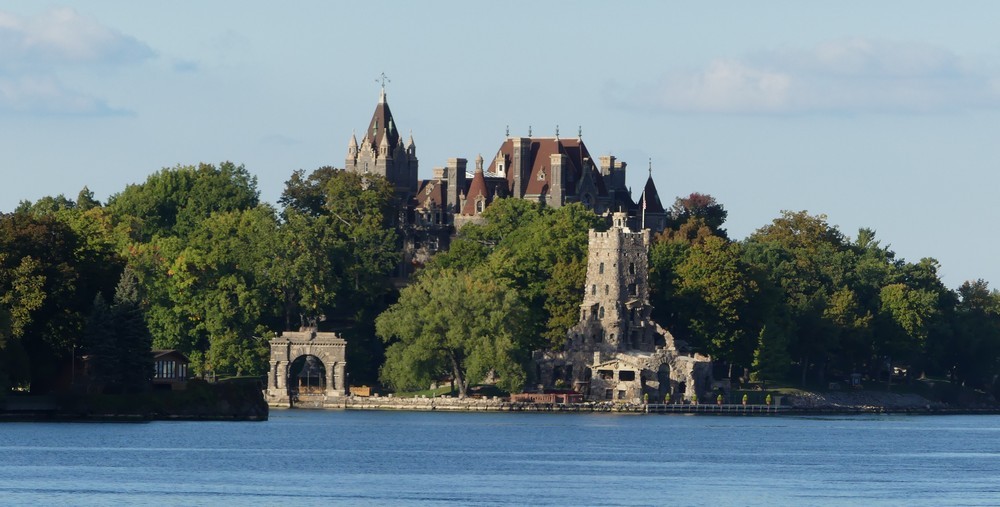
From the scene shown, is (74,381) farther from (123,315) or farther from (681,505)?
(681,505)

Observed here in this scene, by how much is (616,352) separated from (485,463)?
48821 mm

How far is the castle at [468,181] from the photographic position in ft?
563

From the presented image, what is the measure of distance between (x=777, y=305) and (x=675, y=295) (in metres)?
7.58

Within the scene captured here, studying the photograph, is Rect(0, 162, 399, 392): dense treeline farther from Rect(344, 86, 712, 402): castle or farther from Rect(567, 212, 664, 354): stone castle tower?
Rect(567, 212, 664, 354): stone castle tower

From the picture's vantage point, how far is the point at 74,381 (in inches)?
4628

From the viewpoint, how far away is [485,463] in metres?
97.6

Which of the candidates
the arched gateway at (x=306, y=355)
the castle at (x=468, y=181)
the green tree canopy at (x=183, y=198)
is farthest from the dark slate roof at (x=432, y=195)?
the arched gateway at (x=306, y=355)

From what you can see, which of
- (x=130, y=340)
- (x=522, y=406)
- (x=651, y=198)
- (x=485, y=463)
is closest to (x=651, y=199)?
(x=651, y=198)

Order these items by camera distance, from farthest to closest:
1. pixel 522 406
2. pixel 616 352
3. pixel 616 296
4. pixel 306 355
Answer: pixel 616 296
pixel 616 352
pixel 306 355
pixel 522 406

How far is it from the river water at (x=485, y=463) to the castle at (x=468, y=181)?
40795mm

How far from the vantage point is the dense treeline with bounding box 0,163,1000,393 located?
4626 inches

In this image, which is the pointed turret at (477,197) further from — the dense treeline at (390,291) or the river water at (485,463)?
the river water at (485,463)

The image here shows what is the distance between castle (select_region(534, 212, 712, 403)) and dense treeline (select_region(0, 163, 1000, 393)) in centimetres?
235

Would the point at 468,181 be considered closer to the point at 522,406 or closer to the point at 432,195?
the point at 432,195
